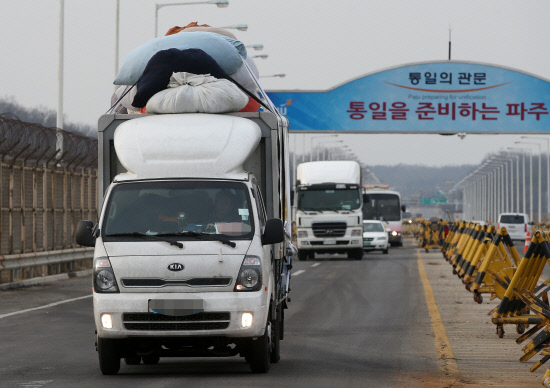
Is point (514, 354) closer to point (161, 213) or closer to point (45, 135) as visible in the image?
point (161, 213)

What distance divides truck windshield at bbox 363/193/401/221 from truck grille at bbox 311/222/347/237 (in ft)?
69.1

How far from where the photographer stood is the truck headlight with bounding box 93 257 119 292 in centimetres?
988

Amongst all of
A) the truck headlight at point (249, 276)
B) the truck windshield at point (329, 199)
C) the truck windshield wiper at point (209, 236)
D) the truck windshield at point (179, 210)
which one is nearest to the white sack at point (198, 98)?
the truck windshield at point (179, 210)

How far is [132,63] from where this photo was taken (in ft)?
39.1

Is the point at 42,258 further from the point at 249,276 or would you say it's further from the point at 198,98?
the point at 249,276

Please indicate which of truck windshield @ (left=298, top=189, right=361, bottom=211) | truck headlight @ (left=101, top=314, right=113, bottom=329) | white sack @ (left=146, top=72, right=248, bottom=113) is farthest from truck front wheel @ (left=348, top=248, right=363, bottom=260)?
truck headlight @ (left=101, top=314, right=113, bottom=329)

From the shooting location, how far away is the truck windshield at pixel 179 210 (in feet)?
33.3

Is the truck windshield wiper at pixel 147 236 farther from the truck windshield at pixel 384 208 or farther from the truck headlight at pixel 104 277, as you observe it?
the truck windshield at pixel 384 208

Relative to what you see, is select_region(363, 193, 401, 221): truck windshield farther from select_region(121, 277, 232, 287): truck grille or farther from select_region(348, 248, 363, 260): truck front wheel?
select_region(121, 277, 232, 287): truck grille

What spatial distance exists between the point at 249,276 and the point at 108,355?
5.01ft

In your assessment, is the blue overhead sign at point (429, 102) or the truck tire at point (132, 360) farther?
the blue overhead sign at point (429, 102)

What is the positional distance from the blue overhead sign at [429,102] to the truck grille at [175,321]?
32.4 meters

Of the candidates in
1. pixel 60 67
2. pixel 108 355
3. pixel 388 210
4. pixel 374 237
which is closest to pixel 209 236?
pixel 108 355

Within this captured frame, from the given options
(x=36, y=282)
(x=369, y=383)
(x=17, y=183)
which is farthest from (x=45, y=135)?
(x=369, y=383)
